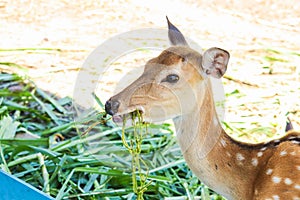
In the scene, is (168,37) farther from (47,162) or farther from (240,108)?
(240,108)

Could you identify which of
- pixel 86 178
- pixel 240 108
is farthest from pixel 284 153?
pixel 240 108

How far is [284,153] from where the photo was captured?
213 centimetres

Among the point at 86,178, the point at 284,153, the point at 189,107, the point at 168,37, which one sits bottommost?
the point at 86,178

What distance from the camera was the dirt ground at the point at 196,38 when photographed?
12.8 feet

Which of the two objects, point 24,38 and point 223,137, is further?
point 24,38

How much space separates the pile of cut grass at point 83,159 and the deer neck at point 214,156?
54 cm

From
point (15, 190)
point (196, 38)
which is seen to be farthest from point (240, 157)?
point (196, 38)

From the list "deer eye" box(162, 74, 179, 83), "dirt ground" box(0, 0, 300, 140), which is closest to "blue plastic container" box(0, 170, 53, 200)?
"deer eye" box(162, 74, 179, 83)

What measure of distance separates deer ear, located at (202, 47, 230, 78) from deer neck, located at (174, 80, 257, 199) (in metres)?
0.14

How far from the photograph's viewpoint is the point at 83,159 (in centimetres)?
324

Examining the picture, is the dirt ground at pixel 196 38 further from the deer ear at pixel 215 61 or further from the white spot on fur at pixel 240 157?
the deer ear at pixel 215 61

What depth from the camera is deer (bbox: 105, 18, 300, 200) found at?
1.95 m

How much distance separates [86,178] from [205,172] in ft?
3.69

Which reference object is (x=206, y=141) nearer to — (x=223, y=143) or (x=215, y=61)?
(x=223, y=143)
